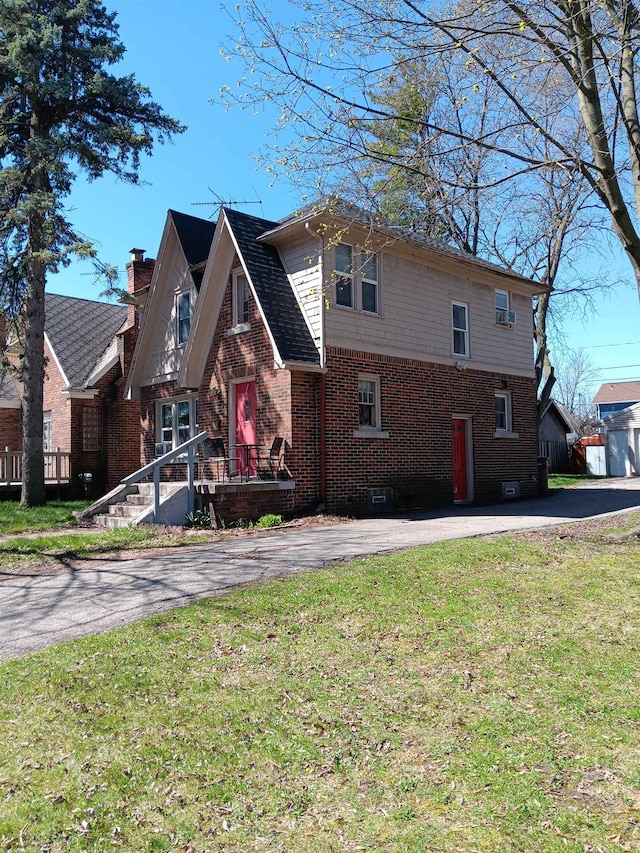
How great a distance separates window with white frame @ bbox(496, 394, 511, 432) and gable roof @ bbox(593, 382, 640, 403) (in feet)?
191

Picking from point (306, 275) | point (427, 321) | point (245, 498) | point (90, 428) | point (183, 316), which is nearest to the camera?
point (245, 498)

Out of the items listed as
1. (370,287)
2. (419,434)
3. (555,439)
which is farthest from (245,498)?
(555,439)

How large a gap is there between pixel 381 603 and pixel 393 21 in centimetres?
694

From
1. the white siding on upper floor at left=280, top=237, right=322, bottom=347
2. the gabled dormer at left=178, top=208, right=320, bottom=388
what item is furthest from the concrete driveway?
the white siding on upper floor at left=280, top=237, right=322, bottom=347

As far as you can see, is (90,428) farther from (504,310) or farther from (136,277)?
(504,310)

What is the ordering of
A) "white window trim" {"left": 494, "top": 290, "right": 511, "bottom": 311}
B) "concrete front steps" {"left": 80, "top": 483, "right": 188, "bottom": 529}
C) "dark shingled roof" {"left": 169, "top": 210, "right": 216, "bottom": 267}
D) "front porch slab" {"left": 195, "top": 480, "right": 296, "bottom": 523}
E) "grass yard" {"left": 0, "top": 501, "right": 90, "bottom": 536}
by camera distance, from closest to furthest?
"front porch slab" {"left": 195, "top": 480, "right": 296, "bottom": 523} → "concrete front steps" {"left": 80, "top": 483, "right": 188, "bottom": 529} → "grass yard" {"left": 0, "top": 501, "right": 90, "bottom": 536} → "dark shingled roof" {"left": 169, "top": 210, "right": 216, "bottom": 267} → "white window trim" {"left": 494, "top": 290, "right": 511, "bottom": 311}

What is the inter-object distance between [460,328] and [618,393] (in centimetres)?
6272

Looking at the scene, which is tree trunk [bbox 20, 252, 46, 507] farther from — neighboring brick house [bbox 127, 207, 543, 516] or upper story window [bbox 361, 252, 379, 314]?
upper story window [bbox 361, 252, 379, 314]

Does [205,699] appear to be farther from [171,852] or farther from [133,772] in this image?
[171,852]

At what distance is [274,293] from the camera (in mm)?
14164

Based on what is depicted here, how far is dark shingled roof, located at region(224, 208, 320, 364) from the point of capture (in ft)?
44.4

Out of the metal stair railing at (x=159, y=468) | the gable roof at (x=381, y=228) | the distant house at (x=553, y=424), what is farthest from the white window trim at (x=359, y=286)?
the distant house at (x=553, y=424)

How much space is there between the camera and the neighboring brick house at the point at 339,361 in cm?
1393

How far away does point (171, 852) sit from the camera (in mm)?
2918
